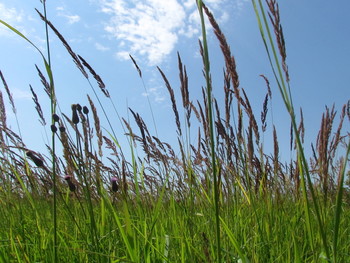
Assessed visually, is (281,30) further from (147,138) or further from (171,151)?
(171,151)

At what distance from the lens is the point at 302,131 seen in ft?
8.52

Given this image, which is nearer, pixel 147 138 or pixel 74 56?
pixel 74 56

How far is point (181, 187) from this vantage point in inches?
96.3

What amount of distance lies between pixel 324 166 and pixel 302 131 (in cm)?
127

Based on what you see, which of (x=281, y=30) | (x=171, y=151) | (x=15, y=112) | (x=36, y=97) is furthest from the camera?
(x=15, y=112)

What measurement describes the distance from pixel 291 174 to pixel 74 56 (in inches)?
87.2

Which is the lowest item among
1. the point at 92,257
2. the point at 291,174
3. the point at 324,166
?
the point at 92,257

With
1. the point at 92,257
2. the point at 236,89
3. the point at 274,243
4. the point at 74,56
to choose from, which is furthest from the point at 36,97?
the point at 274,243

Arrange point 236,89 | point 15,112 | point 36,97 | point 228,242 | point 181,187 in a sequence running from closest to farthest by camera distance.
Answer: point 236,89
point 228,242
point 36,97
point 181,187
point 15,112

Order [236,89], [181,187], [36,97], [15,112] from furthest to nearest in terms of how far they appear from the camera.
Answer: [15,112] < [181,187] < [36,97] < [236,89]

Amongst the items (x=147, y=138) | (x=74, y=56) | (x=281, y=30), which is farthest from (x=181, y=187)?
(x=281, y=30)

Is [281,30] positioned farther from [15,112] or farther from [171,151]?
[15,112]

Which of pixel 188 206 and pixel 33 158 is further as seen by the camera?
pixel 188 206

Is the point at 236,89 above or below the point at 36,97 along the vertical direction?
below
